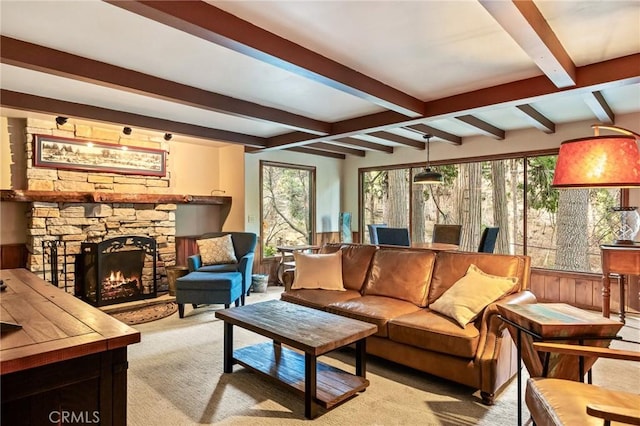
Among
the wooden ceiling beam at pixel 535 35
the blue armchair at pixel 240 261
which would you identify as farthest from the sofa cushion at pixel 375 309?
the wooden ceiling beam at pixel 535 35

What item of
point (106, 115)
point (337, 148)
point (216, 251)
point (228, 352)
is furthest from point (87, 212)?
point (337, 148)

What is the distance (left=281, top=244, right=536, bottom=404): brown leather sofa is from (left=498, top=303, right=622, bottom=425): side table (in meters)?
0.47

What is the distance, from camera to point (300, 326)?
2.62m

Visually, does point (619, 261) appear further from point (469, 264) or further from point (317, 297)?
point (317, 297)

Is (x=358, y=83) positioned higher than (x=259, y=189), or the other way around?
(x=358, y=83)

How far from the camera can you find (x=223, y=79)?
333 centimetres

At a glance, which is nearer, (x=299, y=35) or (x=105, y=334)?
(x=105, y=334)

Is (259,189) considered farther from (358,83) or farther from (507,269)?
(507,269)

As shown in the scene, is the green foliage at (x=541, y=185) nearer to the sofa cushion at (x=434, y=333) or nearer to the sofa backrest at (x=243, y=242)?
the sofa cushion at (x=434, y=333)

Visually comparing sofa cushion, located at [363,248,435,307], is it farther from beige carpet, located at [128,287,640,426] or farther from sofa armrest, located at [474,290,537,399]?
sofa armrest, located at [474,290,537,399]

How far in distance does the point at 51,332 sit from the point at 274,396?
1599 mm

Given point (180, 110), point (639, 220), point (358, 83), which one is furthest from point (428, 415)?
point (180, 110)

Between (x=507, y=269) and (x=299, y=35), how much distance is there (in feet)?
8.07

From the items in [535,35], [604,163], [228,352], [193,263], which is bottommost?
[228,352]
